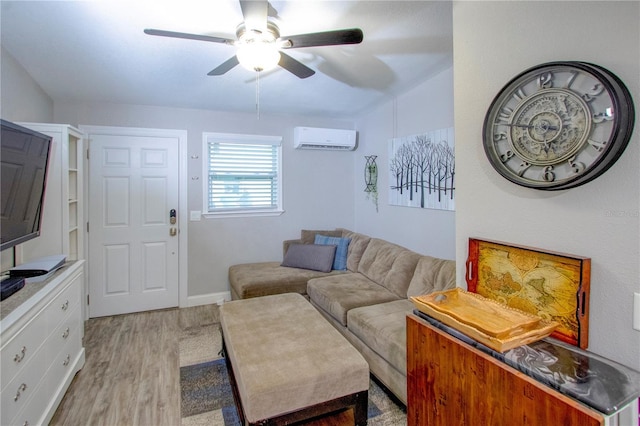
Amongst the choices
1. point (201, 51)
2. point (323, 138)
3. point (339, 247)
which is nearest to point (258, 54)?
point (201, 51)

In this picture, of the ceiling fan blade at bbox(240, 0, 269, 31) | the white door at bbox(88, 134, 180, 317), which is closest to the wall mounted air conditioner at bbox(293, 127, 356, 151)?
the white door at bbox(88, 134, 180, 317)

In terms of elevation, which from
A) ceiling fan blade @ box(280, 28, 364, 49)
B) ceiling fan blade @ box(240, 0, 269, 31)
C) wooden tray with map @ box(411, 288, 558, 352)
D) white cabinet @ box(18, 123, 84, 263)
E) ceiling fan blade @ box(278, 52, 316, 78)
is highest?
ceiling fan blade @ box(240, 0, 269, 31)

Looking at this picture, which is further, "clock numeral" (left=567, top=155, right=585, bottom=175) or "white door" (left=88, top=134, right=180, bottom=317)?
"white door" (left=88, top=134, right=180, bottom=317)

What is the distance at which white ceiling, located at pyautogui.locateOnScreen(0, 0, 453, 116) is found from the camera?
5.99ft

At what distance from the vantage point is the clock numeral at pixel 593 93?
1051mm

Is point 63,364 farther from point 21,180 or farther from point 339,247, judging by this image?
point 339,247

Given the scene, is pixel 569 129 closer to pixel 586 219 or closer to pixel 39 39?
pixel 586 219

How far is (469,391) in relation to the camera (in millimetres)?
1165

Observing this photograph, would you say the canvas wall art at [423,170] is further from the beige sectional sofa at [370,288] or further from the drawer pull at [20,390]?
the drawer pull at [20,390]

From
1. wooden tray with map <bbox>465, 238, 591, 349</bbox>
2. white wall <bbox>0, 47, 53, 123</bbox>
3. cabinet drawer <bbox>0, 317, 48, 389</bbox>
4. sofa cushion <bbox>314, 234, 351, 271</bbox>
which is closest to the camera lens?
wooden tray with map <bbox>465, 238, 591, 349</bbox>

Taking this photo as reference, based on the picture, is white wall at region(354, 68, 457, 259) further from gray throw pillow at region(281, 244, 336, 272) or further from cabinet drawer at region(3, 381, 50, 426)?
cabinet drawer at region(3, 381, 50, 426)

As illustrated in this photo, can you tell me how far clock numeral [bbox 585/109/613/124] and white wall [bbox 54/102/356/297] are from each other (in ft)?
11.4

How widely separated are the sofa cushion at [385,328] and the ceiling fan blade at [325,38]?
1.69 m

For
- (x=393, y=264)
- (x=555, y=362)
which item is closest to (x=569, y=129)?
(x=555, y=362)
